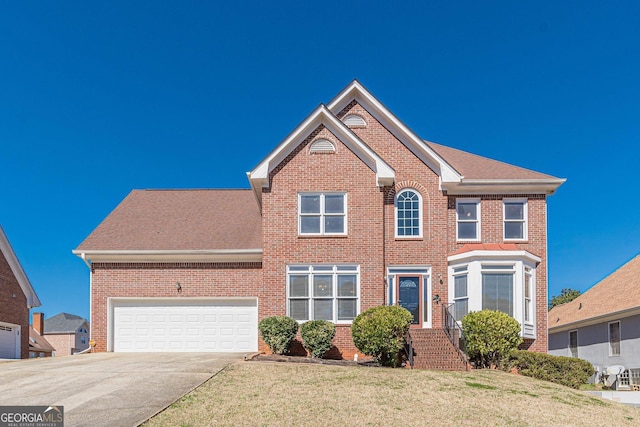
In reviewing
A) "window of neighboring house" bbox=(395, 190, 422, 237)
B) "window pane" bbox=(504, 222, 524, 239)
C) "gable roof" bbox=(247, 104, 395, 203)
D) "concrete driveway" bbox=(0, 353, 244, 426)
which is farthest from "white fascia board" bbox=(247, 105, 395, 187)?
"concrete driveway" bbox=(0, 353, 244, 426)

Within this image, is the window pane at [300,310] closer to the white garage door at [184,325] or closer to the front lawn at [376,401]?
the white garage door at [184,325]

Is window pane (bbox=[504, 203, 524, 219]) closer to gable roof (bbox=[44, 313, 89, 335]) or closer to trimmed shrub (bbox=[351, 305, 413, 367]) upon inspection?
trimmed shrub (bbox=[351, 305, 413, 367])

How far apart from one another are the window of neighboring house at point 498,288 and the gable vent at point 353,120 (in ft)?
21.3

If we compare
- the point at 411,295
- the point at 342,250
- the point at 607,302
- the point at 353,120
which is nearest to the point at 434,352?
the point at 411,295

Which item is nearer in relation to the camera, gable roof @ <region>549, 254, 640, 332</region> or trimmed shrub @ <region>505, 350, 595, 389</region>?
trimmed shrub @ <region>505, 350, 595, 389</region>

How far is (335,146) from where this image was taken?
2159 centimetres

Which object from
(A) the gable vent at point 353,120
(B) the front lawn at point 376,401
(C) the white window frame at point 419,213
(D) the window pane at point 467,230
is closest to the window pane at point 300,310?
(C) the white window frame at point 419,213

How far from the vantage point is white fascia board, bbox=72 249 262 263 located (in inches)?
907

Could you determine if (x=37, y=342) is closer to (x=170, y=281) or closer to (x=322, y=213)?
(x=170, y=281)

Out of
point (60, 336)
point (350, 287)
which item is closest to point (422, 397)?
point (350, 287)

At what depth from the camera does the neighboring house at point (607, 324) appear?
23203 millimetres

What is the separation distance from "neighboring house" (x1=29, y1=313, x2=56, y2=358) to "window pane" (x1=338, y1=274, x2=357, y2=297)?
23767 millimetres

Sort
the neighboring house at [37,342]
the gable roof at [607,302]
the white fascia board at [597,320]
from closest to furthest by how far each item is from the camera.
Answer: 1. the white fascia board at [597,320]
2. the gable roof at [607,302]
3. the neighboring house at [37,342]

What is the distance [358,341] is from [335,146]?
657 cm
